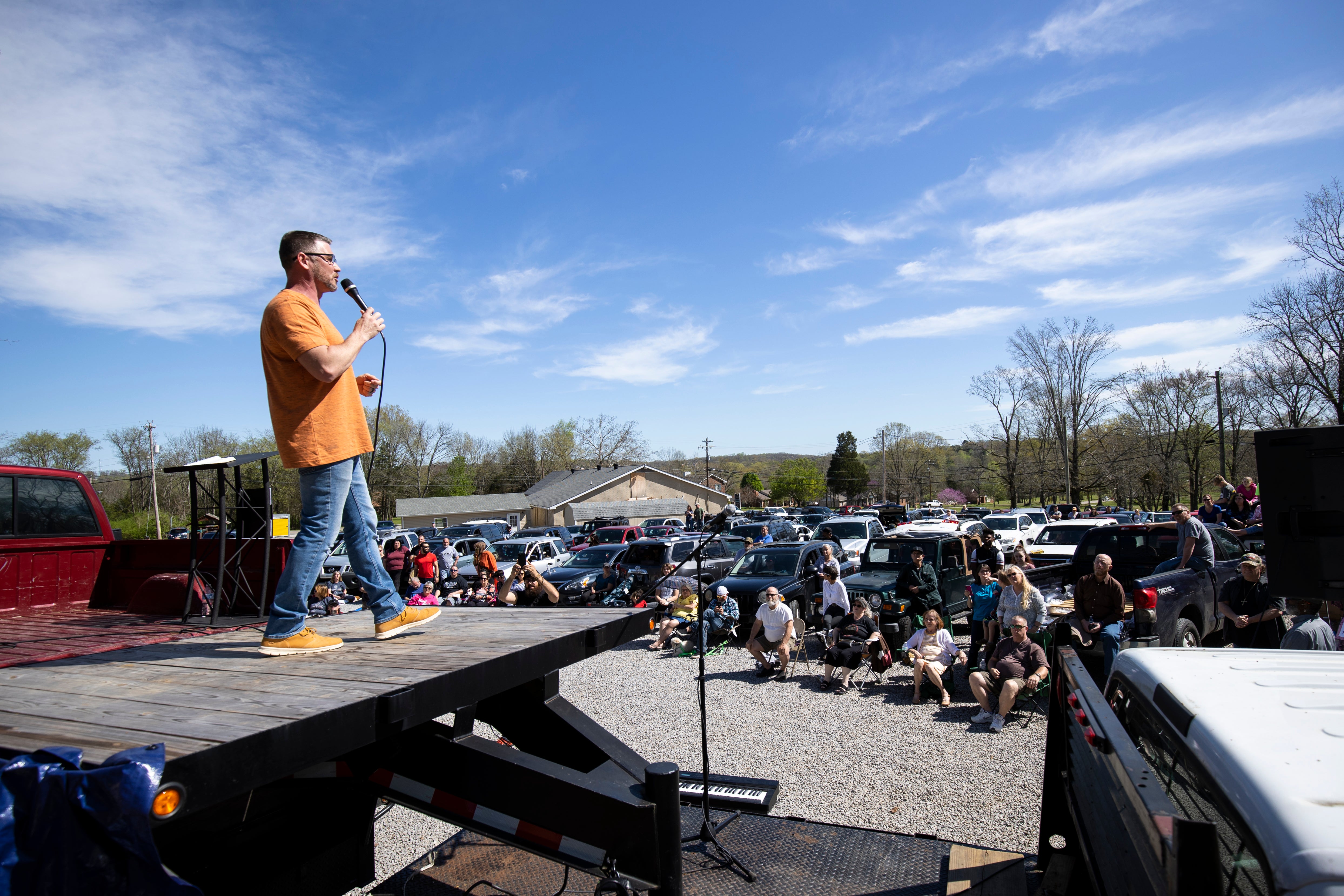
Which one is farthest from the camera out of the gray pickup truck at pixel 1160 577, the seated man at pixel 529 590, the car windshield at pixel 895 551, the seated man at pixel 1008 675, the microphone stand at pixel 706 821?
the seated man at pixel 529 590

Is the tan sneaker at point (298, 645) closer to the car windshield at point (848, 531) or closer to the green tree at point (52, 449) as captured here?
the car windshield at point (848, 531)

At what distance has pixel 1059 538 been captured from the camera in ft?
52.8

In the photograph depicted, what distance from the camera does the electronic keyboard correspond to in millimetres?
4008

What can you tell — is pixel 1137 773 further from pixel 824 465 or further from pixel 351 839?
pixel 824 465

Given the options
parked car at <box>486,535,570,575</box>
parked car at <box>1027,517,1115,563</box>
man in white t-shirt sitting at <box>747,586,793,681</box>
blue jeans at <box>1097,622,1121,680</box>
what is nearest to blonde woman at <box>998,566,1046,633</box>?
blue jeans at <box>1097,622,1121,680</box>

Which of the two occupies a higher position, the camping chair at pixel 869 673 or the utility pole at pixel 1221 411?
the utility pole at pixel 1221 411

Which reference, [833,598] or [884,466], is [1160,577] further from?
[884,466]

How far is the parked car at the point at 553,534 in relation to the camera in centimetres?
3366

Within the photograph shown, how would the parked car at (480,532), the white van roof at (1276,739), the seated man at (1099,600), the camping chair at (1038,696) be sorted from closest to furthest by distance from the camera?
the white van roof at (1276,739) → the camping chair at (1038,696) → the seated man at (1099,600) → the parked car at (480,532)

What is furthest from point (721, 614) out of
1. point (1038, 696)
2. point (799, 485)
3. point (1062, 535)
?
point (799, 485)

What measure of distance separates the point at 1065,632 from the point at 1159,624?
215 inches

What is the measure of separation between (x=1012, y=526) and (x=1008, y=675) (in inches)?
784

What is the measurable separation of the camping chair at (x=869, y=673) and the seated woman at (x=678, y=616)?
3.43 meters

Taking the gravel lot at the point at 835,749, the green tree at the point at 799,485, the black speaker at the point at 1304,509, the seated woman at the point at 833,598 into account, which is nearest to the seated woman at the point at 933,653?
the gravel lot at the point at 835,749
